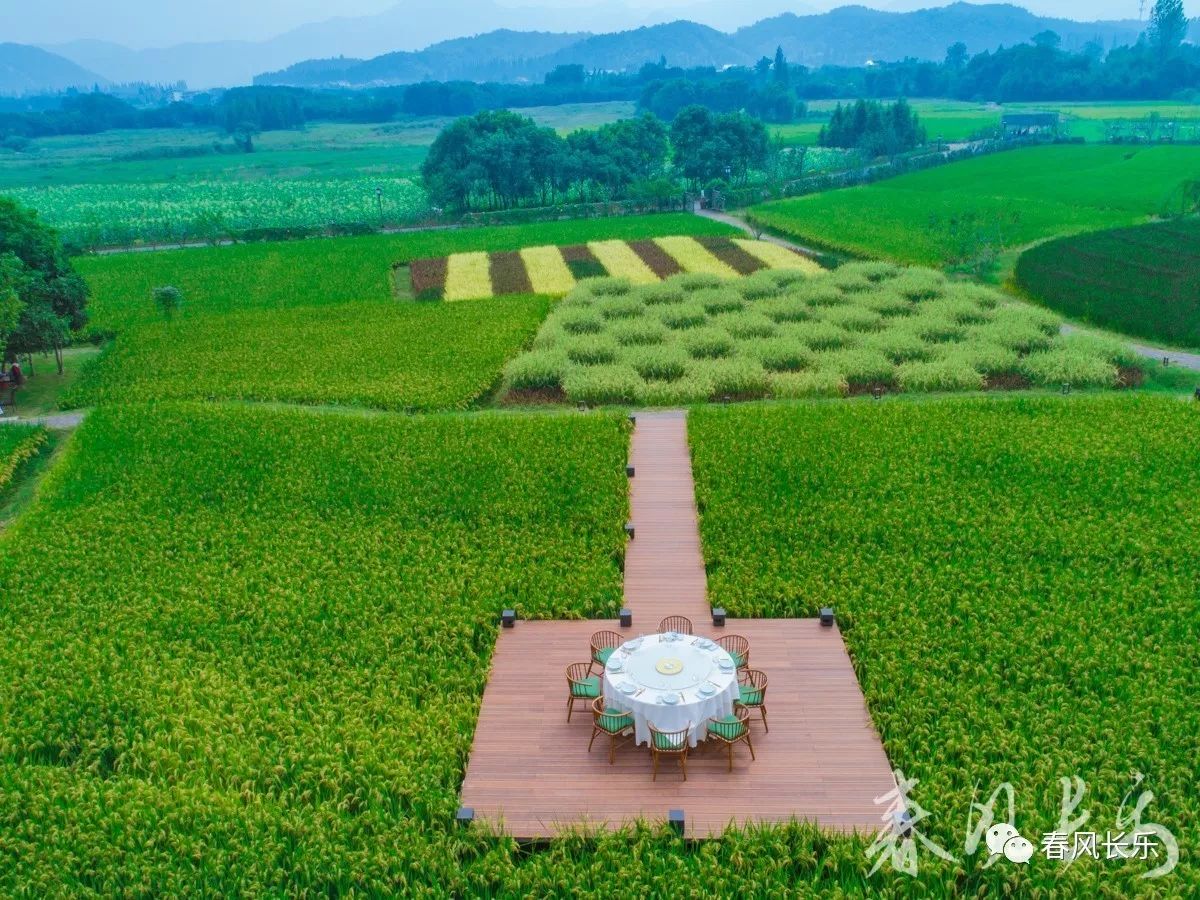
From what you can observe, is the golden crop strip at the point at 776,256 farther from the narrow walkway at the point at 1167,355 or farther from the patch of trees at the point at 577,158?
the patch of trees at the point at 577,158

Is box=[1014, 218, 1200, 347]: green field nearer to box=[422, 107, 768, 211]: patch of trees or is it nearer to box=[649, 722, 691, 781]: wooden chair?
box=[649, 722, 691, 781]: wooden chair

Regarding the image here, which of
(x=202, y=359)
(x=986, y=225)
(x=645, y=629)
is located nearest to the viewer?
(x=645, y=629)

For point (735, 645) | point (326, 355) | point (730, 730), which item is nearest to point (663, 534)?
point (735, 645)

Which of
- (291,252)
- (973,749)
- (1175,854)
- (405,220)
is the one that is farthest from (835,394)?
(405,220)

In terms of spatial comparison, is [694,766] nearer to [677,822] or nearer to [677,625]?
[677,822]

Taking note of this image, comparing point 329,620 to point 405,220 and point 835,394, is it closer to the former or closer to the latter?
point 835,394

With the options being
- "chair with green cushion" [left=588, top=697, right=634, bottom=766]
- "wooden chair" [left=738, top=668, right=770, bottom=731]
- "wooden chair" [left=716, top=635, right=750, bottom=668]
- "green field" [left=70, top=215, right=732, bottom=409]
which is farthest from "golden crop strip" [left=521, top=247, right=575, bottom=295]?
"chair with green cushion" [left=588, top=697, right=634, bottom=766]
